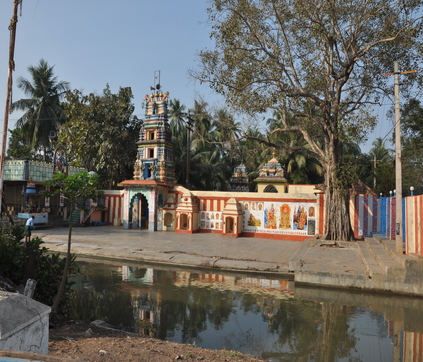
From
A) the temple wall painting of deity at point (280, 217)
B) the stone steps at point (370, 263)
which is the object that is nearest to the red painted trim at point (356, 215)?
the temple wall painting of deity at point (280, 217)

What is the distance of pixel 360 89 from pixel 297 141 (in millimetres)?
17601

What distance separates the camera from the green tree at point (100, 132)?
2641 cm

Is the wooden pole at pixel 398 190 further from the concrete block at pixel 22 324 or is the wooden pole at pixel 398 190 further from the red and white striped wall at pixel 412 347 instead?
the concrete block at pixel 22 324

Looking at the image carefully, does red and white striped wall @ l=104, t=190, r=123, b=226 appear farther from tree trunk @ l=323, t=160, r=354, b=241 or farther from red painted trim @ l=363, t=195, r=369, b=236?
red painted trim @ l=363, t=195, r=369, b=236

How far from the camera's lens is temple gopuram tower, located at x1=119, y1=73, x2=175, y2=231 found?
792 inches

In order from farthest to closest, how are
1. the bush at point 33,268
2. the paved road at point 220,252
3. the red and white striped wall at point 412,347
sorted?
1. the paved road at point 220,252
2. the bush at point 33,268
3. the red and white striped wall at point 412,347

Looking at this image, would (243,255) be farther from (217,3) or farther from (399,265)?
(217,3)

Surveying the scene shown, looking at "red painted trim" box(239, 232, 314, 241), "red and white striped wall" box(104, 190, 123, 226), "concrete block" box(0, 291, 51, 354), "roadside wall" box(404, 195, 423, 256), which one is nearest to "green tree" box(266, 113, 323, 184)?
"red painted trim" box(239, 232, 314, 241)

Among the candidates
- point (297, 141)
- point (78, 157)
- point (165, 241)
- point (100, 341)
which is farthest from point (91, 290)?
point (297, 141)

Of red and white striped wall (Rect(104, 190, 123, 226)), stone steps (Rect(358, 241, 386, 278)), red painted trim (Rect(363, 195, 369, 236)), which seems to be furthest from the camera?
red and white striped wall (Rect(104, 190, 123, 226))

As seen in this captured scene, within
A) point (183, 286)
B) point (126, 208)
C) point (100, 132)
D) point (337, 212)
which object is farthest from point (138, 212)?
point (183, 286)

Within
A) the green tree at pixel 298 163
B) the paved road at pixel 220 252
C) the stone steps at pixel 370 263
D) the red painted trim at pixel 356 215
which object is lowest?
the paved road at pixel 220 252

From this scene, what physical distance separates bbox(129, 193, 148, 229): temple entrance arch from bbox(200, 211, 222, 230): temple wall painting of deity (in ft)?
13.7

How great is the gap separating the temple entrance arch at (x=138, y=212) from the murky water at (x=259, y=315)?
1150 cm
